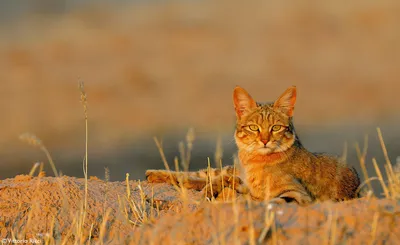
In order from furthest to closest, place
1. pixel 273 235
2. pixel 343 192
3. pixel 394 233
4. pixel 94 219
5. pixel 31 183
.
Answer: pixel 31 183
pixel 343 192
pixel 94 219
pixel 394 233
pixel 273 235

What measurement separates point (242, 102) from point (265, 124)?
406 mm

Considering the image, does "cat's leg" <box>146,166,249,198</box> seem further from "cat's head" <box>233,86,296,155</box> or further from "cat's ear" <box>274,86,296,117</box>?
"cat's ear" <box>274,86,296,117</box>

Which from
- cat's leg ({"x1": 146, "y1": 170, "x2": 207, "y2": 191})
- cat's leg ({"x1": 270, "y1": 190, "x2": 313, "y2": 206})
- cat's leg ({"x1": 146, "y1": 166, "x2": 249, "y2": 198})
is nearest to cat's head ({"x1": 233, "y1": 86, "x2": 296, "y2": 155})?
cat's leg ({"x1": 146, "y1": 166, "x2": 249, "y2": 198})

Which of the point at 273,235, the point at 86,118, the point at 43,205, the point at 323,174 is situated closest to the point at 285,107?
the point at 323,174

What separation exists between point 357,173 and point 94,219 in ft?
10.0

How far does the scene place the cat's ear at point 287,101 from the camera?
7234 millimetres

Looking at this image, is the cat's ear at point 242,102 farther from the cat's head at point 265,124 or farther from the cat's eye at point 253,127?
the cat's eye at point 253,127

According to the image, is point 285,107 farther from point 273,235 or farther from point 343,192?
point 273,235

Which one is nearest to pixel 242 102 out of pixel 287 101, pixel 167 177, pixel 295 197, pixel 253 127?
pixel 253 127

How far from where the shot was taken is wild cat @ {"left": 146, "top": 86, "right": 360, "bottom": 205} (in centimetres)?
707

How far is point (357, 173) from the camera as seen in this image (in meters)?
7.70

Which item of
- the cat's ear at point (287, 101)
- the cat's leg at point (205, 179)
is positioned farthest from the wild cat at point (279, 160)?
the cat's leg at point (205, 179)

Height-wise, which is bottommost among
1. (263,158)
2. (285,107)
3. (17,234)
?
(17,234)

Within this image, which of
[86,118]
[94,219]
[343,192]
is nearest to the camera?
[86,118]
